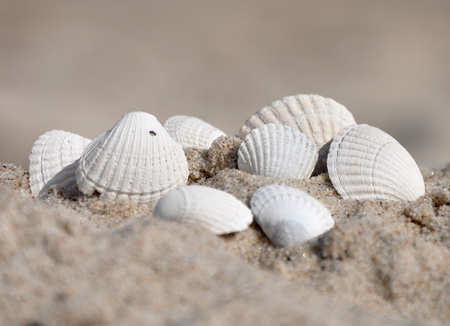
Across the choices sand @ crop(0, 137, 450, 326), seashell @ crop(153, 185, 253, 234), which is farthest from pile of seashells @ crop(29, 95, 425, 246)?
sand @ crop(0, 137, 450, 326)

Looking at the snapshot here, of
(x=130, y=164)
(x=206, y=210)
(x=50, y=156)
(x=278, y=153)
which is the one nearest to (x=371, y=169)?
(x=278, y=153)

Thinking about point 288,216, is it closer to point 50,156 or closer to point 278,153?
point 278,153

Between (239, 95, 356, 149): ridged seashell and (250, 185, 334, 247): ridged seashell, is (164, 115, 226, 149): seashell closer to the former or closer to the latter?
(239, 95, 356, 149): ridged seashell

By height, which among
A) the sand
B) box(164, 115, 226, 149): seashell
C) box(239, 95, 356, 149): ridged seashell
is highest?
box(239, 95, 356, 149): ridged seashell

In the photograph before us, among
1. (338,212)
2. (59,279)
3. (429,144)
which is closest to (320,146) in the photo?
(338,212)

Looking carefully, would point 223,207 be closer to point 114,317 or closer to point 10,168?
point 114,317

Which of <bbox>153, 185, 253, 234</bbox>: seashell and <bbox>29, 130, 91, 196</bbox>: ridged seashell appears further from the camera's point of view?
<bbox>29, 130, 91, 196</bbox>: ridged seashell

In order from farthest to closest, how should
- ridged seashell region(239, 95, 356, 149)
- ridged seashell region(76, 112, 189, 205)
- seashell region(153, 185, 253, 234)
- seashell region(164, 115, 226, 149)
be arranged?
1. seashell region(164, 115, 226, 149)
2. ridged seashell region(239, 95, 356, 149)
3. ridged seashell region(76, 112, 189, 205)
4. seashell region(153, 185, 253, 234)
